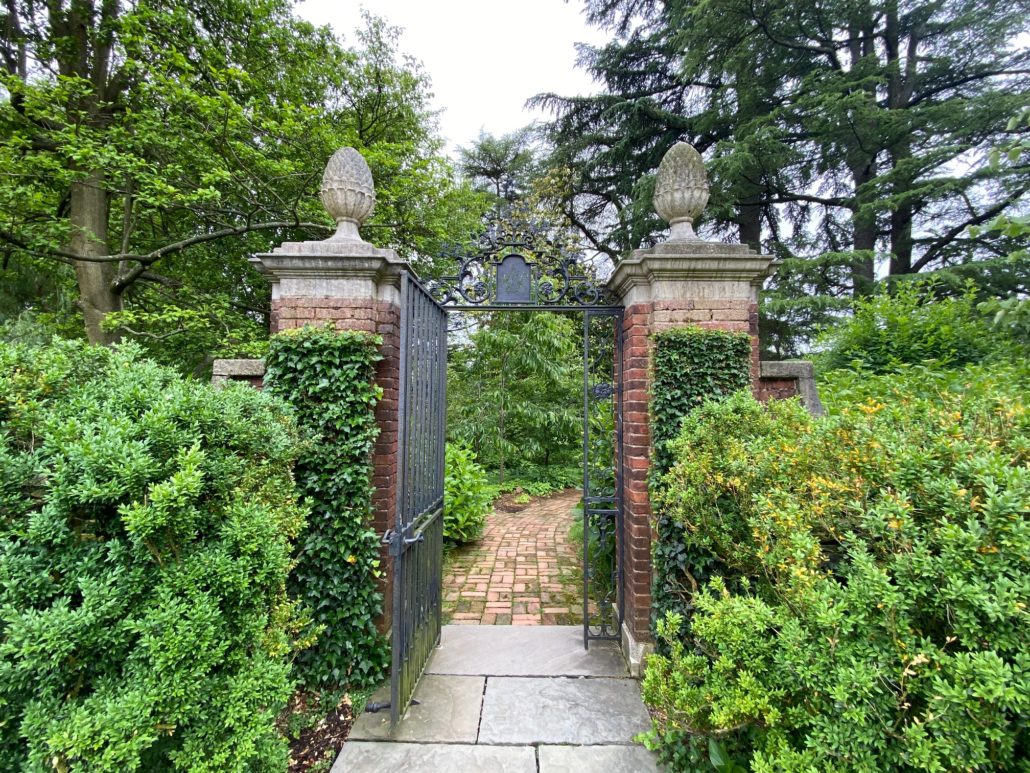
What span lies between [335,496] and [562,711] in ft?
5.95

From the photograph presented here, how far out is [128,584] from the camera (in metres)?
1.29

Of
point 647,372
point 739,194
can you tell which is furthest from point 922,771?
point 739,194

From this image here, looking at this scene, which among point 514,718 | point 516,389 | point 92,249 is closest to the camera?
point 514,718

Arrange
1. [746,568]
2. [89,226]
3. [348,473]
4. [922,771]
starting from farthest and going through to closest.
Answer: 1. [89,226]
2. [348,473]
3. [746,568]
4. [922,771]

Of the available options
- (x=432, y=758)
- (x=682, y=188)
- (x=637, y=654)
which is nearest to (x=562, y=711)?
(x=637, y=654)

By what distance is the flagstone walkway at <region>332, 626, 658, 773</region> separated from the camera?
2.08 m

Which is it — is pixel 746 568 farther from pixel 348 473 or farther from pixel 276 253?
pixel 276 253


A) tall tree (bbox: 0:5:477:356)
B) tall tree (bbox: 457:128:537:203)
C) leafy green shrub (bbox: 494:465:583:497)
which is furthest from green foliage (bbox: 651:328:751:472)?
tall tree (bbox: 457:128:537:203)

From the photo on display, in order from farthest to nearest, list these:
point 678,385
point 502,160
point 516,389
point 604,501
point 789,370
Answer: point 502,160 → point 516,389 → point 604,501 → point 789,370 → point 678,385

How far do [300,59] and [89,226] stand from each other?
4220 millimetres

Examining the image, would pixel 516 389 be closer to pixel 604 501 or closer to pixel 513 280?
pixel 604 501

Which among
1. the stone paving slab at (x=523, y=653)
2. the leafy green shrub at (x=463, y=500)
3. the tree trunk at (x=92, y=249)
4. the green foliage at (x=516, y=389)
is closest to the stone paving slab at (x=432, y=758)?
the stone paving slab at (x=523, y=653)

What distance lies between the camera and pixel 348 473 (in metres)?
2.54

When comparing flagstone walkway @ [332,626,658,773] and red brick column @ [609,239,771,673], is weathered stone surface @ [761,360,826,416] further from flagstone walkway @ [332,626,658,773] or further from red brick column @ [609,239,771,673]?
flagstone walkway @ [332,626,658,773]
